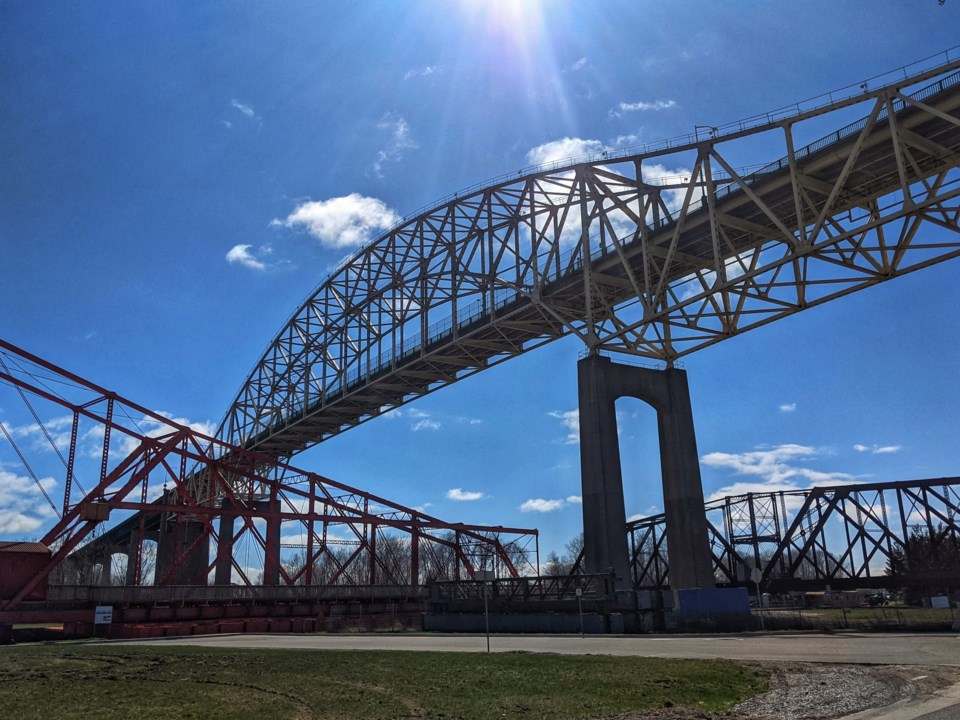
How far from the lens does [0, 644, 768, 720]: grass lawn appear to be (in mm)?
13602

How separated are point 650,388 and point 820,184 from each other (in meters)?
13.9

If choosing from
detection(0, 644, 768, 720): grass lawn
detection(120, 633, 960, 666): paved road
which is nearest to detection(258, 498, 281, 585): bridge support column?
detection(120, 633, 960, 666): paved road

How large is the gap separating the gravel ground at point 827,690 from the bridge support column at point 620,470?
2142 cm

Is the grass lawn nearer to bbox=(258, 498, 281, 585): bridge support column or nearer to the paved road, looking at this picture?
the paved road

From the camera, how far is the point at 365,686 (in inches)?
639

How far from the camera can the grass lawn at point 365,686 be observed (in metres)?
13.6

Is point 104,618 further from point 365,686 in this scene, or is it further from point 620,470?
point 365,686

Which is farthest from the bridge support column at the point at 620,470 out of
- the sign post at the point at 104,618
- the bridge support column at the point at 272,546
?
the bridge support column at the point at 272,546

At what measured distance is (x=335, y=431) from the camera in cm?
8819

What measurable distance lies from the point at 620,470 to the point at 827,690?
2563 centimetres

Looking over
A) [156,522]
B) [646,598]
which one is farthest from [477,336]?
[156,522]

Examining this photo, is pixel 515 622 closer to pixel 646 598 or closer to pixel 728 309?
pixel 646 598

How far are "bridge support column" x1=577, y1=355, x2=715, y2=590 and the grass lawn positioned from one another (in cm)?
1911

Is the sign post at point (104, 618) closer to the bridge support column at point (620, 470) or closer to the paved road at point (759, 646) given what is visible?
the paved road at point (759, 646)
